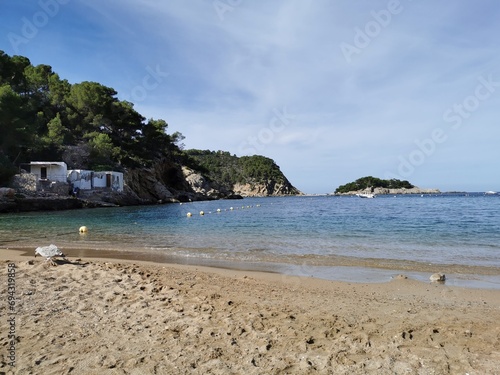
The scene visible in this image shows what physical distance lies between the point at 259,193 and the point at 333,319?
14783 centimetres

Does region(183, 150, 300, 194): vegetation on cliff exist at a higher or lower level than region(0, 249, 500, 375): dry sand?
higher

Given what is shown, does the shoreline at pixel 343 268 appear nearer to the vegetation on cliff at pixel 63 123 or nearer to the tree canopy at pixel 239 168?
the vegetation on cliff at pixel 63 123

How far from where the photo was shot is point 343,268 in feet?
32.9

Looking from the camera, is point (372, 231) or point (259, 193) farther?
point (259, 193)

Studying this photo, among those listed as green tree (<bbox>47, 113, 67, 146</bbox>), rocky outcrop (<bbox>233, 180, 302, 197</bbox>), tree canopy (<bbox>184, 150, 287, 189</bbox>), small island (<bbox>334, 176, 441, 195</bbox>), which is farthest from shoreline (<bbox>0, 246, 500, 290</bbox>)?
small island (<bbox>334, 176, 441, 195</bbox>)

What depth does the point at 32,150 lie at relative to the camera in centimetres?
5069

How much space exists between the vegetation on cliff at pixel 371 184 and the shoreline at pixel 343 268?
166 metres

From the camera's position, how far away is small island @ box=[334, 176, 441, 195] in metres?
167

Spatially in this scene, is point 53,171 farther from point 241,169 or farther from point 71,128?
point 241,169

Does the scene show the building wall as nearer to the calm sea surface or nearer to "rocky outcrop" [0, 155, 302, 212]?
"rocky outcrop" [0, 155, 302, 212]

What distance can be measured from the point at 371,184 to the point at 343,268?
17184 cm

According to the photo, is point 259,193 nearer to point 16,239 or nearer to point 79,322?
point 16,239

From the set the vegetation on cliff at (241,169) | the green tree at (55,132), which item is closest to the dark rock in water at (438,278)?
the green tree at (55,132)

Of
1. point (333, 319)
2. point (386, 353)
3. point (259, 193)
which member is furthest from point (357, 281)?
point (259, 193)
